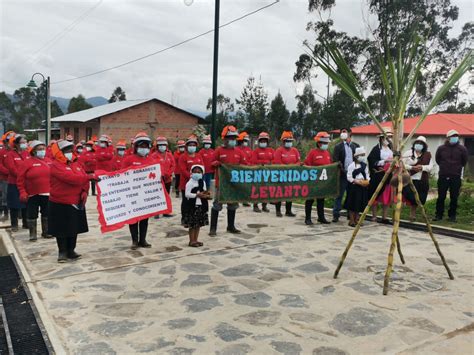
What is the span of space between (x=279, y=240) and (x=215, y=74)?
596 centimetres

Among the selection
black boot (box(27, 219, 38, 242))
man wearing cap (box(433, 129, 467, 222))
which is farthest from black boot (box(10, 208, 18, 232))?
man wearing cap (box(433, 129, 467, 222))

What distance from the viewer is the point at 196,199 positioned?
22.3 ft

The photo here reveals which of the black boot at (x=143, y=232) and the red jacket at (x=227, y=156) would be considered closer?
the black boot at (x=143, y=232)

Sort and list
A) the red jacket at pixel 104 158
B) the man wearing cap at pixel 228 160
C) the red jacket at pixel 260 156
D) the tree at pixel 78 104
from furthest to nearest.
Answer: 1. the tree at pixel 78 104
2. the red jacket at pixel 104 158
3. the red jacket at pixel 260 156
4. the man wearing cap at pixel 228 160

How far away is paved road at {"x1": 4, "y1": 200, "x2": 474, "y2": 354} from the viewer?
380 centimetres

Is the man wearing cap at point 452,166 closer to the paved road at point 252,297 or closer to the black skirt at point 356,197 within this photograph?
the black skirt at point 356,197

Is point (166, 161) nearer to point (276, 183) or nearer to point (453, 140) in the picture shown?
point (276, 183)

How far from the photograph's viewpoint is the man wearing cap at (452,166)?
898 cm

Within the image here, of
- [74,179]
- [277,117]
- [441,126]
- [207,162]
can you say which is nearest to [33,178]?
[74,179]

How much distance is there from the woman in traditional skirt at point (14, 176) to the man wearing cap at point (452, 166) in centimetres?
851

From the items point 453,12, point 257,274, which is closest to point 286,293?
point 257,274

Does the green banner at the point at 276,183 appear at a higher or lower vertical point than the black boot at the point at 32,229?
higher

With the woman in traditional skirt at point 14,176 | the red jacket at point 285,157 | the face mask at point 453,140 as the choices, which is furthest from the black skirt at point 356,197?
the woman in traditional skirt at point 14,176

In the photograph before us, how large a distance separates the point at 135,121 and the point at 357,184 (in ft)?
82.7
